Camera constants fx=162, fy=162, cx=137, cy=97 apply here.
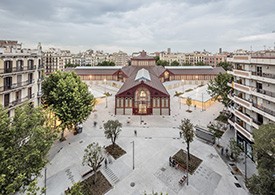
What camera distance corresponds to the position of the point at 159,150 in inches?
966

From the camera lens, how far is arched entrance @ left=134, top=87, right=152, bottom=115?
3953 centimetres

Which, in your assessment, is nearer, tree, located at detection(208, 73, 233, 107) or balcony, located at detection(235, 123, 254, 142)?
balcony, located at detection(235, 123, 254, 142)

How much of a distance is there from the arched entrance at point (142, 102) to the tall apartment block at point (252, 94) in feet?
60.6

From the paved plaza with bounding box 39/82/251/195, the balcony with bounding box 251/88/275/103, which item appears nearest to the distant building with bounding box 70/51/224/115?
the paved plaza with bounding box 39/82/251/195

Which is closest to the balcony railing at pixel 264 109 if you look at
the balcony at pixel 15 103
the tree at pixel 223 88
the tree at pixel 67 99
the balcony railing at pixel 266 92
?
the balcony railing at pixel 266 92

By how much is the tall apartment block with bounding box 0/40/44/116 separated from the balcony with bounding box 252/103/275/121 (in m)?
30.4

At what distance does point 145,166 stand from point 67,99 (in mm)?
14764

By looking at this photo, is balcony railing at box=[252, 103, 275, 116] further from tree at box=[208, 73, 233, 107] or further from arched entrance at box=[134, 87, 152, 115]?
arched entrance at box=[134, 87, 152, 115]

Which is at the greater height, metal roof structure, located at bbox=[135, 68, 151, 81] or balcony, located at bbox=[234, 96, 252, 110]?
metal roof structure, located at bbox=[135, 68, 151, 81]

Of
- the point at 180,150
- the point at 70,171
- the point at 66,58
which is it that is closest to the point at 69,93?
the point at 70,171

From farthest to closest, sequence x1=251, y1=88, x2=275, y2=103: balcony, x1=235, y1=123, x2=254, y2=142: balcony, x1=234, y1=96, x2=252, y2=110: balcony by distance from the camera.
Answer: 1. x1=234, y1=96, x2=252, y2=110: balcony
2. x1=235, y1=123, x2=254, y2=142: balcony
3. x1=251, y1=88, x2=275, y2=103: balcony

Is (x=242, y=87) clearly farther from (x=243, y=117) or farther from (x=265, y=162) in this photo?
(x=265, y=162)

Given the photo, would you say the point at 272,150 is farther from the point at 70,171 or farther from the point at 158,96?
the point at 158,96

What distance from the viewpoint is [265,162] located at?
1298 cm
